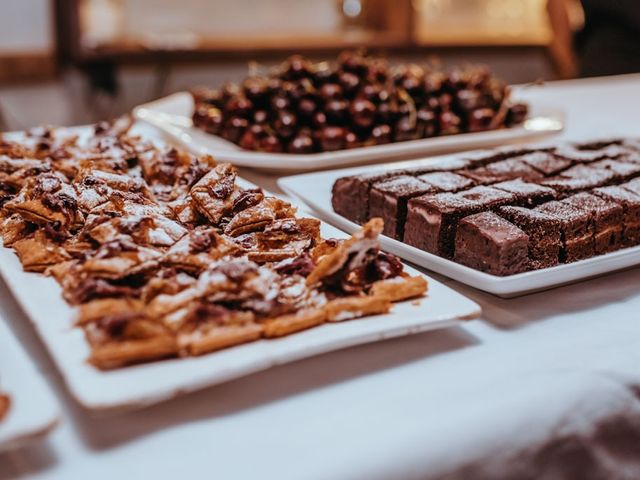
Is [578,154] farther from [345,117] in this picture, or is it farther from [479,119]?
[345,117]

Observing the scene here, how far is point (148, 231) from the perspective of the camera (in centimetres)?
100

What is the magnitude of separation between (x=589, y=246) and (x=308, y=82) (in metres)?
0.94

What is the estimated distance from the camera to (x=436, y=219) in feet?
3.79

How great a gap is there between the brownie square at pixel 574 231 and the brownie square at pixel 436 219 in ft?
0.46

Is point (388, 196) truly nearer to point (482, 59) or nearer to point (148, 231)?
point (148, 231)

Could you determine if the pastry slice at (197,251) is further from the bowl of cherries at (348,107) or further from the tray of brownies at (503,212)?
the bowl of cherries at (348,107)

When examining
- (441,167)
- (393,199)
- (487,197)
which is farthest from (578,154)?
(393,199)

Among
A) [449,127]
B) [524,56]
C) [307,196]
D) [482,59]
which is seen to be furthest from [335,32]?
[307,196]

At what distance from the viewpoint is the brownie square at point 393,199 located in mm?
1244

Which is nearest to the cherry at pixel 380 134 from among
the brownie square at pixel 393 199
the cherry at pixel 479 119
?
the cherry at pixel 479 119

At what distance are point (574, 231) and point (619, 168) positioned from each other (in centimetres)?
37

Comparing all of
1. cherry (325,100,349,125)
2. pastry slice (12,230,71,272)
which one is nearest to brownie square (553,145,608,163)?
cherry (325,100,349,125)

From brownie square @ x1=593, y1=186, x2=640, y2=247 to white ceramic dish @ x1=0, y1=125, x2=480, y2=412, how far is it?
47cm

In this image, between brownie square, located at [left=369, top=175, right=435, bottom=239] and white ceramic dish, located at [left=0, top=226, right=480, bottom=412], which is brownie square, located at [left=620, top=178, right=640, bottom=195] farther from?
white ceramic dish, located at [left=0, top=226, right=480, bottom=412]
